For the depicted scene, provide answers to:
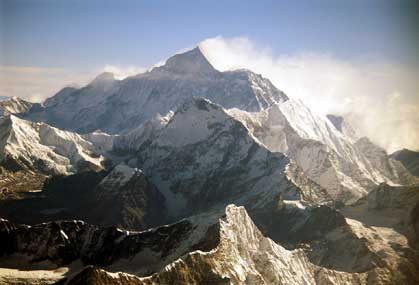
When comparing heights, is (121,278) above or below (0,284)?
above

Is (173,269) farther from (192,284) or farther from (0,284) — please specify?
(0,284)

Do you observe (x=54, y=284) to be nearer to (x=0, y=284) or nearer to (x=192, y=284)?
(x=0, y=284)

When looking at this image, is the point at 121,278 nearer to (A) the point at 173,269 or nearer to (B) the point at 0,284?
(A) the point at 173,269

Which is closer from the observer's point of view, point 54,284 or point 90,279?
point 90,279

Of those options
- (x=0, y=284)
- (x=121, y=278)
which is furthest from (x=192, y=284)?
(x=0, y=284)

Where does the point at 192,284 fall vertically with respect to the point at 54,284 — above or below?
above

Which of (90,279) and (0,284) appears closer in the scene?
(90,279)

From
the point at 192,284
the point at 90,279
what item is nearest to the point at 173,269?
the point at 192,284

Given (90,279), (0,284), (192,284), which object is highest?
(192,284)
